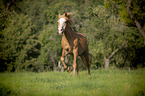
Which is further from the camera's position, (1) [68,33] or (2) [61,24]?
(1) [68,33]

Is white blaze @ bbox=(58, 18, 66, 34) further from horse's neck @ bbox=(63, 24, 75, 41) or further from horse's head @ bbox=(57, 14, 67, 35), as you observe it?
horse's neck @ bbox=(63, 24, 75, 41)

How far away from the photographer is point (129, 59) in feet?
106

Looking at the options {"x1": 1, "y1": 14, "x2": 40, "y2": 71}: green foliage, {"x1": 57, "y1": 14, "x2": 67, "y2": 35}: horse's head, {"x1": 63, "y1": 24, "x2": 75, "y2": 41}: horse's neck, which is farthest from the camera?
{"x1": 1, "y1": 14, "x2": 40, "y2": 71}: green foliage

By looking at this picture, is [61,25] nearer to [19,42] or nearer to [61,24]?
[61,24]

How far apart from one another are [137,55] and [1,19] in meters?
27.3

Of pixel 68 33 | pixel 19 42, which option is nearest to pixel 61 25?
pixel 68 33

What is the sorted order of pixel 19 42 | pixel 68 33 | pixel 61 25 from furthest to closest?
pixel 19 42 < pixel 68 33 < pixel 61 25

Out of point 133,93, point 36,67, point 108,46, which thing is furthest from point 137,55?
point 133,93

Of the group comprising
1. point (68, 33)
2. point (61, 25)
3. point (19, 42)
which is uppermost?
point (19, 42)

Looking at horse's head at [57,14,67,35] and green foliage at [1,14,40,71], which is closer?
horse's head at [57,14,67,35]

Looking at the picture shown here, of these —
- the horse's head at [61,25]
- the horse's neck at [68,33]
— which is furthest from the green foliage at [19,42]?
the horse's head at [61,25]

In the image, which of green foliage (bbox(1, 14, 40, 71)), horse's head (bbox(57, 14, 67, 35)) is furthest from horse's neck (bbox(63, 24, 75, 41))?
green foliage (bbox(1, 14, 40, 71))

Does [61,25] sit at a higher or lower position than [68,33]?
higher

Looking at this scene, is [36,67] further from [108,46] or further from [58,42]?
[108,46]
